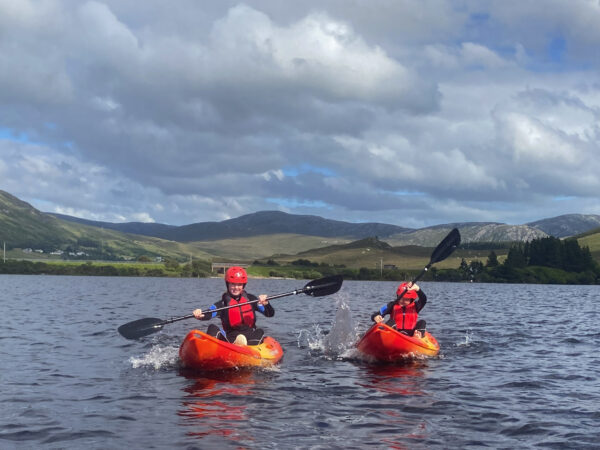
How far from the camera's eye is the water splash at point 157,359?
739 inches

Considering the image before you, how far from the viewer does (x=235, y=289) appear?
18.3 m

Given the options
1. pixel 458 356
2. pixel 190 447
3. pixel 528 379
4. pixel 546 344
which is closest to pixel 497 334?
pixel 546 344

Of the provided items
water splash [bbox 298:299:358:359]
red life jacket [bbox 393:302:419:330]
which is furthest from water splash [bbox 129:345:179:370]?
red life jacket [bbox 393:302:419:330]

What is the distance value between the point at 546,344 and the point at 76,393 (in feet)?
62.0

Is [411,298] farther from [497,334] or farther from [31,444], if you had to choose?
[31,444]

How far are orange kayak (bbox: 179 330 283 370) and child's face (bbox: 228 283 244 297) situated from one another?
1647 mm

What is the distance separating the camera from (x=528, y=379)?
17016mm

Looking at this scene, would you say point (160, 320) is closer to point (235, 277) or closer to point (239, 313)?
point (239, 313)

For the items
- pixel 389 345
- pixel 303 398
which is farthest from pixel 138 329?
pixel 389 345

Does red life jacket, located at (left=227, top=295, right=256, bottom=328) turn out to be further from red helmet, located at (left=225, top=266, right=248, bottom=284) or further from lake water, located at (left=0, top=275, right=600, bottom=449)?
lake water, located at (left=0, top=275, right=600, bottom=449)

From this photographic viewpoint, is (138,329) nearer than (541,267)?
Yes

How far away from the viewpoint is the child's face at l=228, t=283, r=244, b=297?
18297 mm

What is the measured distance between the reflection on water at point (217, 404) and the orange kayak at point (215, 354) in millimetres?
228

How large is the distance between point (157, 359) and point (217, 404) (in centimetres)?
666
